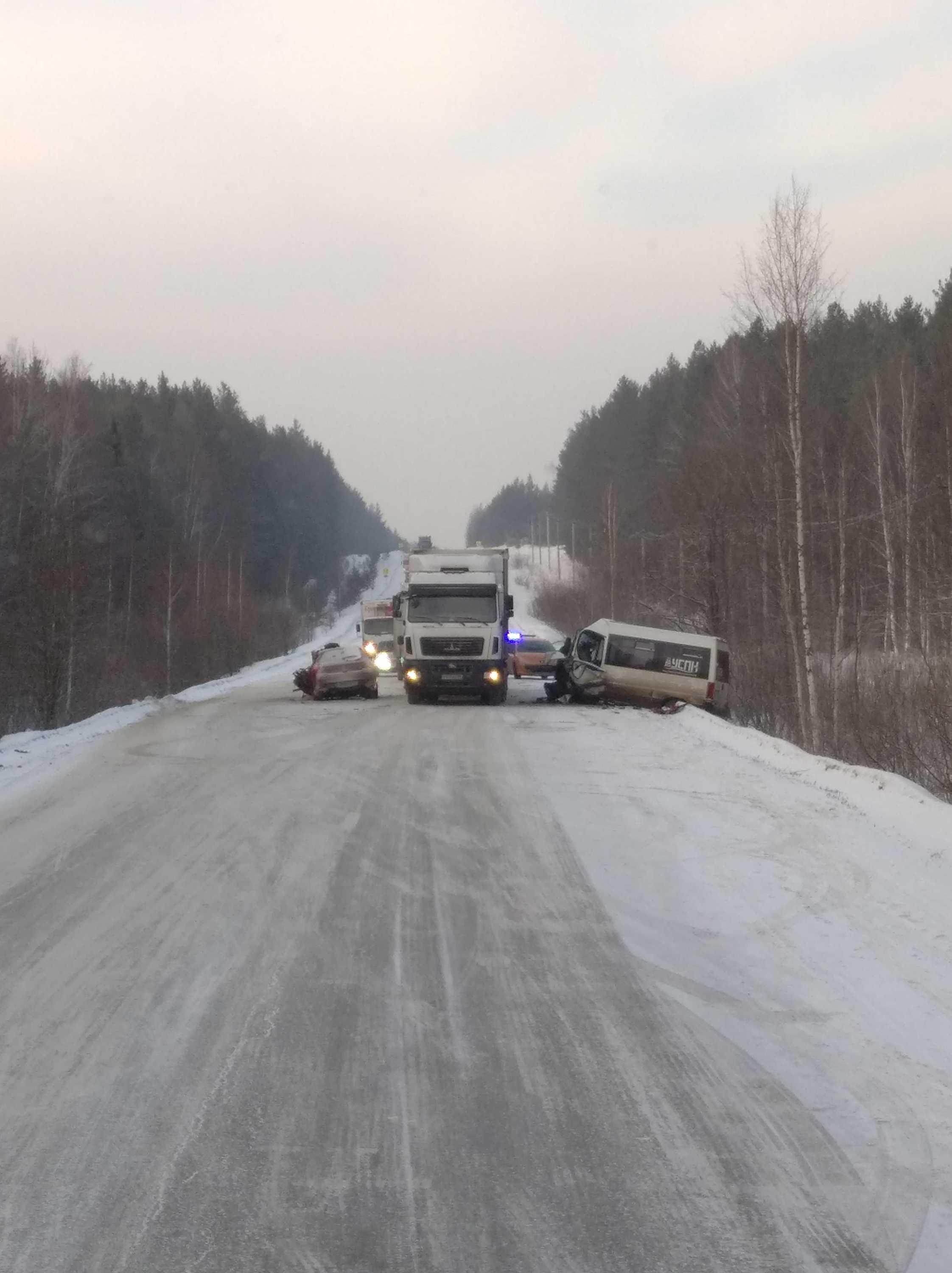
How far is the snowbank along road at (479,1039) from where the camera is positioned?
384 cm

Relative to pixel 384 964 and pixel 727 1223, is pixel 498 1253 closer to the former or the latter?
pixel 727 1223

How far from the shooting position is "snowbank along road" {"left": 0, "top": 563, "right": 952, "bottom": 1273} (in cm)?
384

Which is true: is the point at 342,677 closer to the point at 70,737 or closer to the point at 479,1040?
the point at 70,737

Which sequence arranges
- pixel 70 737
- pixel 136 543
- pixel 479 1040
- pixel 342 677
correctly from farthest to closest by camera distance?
1. pixel 136 543
2. pixel 342 677
3. pixel 70 737
4. pixel 479 1040

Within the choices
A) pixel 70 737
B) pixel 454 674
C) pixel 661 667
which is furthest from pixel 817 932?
pixel 454 674

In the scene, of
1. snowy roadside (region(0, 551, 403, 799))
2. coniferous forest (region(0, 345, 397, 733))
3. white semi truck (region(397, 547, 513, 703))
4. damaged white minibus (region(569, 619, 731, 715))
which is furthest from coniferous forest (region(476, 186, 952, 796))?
coniferous forest (region(0, 345, 397, 733))

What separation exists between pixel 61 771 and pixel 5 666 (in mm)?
20099

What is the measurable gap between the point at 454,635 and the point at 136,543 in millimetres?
46539

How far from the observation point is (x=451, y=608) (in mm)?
26766

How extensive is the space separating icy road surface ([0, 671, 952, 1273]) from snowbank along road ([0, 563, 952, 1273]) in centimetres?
2

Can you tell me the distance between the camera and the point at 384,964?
674 centimetres

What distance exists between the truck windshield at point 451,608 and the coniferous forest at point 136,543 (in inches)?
447

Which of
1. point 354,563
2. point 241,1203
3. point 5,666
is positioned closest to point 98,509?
point 5,666

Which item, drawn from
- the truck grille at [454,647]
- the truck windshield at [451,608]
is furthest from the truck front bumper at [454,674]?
the truck windshield at [451,608]
